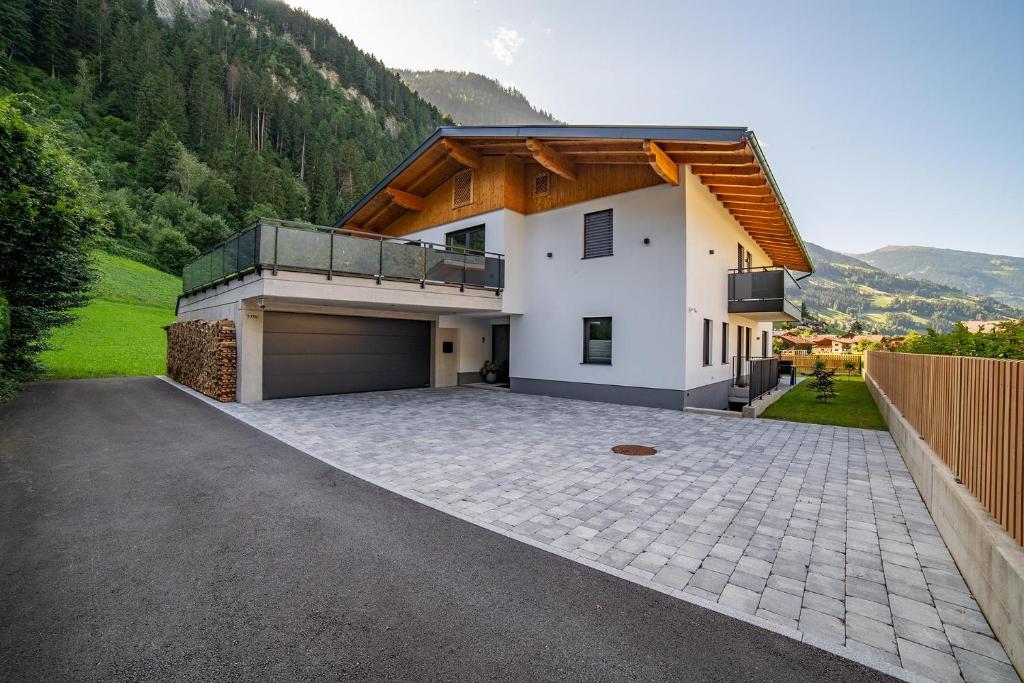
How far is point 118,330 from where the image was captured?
76.4 ft

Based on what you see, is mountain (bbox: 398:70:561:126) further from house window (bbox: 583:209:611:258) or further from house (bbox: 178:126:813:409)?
house window (bbox: 583:209:611:258)

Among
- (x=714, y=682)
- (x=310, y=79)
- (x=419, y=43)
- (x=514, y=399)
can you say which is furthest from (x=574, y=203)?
(x=310, y=79)

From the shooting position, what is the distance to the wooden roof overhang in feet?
32.6

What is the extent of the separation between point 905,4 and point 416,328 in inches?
825

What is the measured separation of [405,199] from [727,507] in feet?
51.8

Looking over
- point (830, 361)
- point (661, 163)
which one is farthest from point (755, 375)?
point (830, 361)

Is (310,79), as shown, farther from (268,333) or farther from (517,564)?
(517,564)

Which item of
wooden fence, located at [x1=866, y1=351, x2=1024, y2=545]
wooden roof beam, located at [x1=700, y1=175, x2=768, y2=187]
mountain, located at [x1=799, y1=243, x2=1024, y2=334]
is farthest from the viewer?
mountain, located at [x1=799, y1=243, x2=1024, y2=334]

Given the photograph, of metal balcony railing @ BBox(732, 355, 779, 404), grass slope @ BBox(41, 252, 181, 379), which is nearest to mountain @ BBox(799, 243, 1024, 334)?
metal balcony railing @ BBox(732, 355, 779, 404)

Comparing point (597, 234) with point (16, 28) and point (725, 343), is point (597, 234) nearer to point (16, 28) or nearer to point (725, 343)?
point (725, 343)

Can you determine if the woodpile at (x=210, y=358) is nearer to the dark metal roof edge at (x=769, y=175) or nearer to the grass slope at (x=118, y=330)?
the grass slope at (x=118, y=330)

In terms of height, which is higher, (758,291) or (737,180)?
(737,180)

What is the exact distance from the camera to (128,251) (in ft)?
120

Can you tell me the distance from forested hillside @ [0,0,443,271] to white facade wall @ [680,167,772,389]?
34.4m
